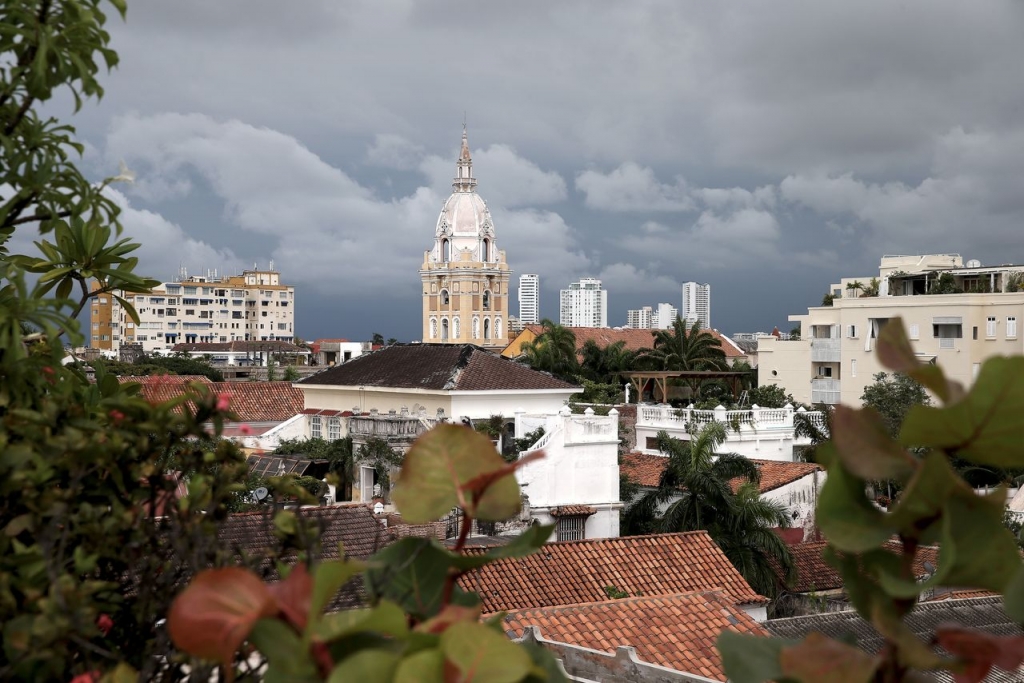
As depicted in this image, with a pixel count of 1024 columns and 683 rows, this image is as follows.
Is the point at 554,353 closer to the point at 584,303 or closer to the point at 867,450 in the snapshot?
the point at 867,450

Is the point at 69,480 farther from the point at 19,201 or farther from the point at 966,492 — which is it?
the point at 966,492

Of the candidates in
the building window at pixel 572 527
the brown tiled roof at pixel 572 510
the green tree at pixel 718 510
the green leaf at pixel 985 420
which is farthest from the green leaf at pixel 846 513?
the building window at pixel 572 527

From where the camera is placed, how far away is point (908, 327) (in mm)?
44000

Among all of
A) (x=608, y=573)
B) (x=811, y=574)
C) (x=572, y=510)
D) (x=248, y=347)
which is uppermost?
(x=248, y=347)

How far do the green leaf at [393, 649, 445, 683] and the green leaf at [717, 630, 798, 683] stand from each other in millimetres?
733

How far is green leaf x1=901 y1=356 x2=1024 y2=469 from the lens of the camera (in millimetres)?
2121

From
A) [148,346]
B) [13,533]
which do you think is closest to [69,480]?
[13,533]

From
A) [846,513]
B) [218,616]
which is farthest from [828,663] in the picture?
[218,616]

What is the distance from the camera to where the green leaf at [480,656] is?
2062mm

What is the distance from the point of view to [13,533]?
3.03 meters

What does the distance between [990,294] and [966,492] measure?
163ft

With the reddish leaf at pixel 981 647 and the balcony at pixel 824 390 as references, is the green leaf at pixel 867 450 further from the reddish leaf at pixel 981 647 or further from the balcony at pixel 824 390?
the balcony at pixel 824 390

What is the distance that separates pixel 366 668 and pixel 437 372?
32.2 metres

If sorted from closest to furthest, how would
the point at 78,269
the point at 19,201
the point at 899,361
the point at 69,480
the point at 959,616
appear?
the point at 899,361 < the point at 69,480 < the point at 19,201 < the point at 78,269 < the point at 959,616
